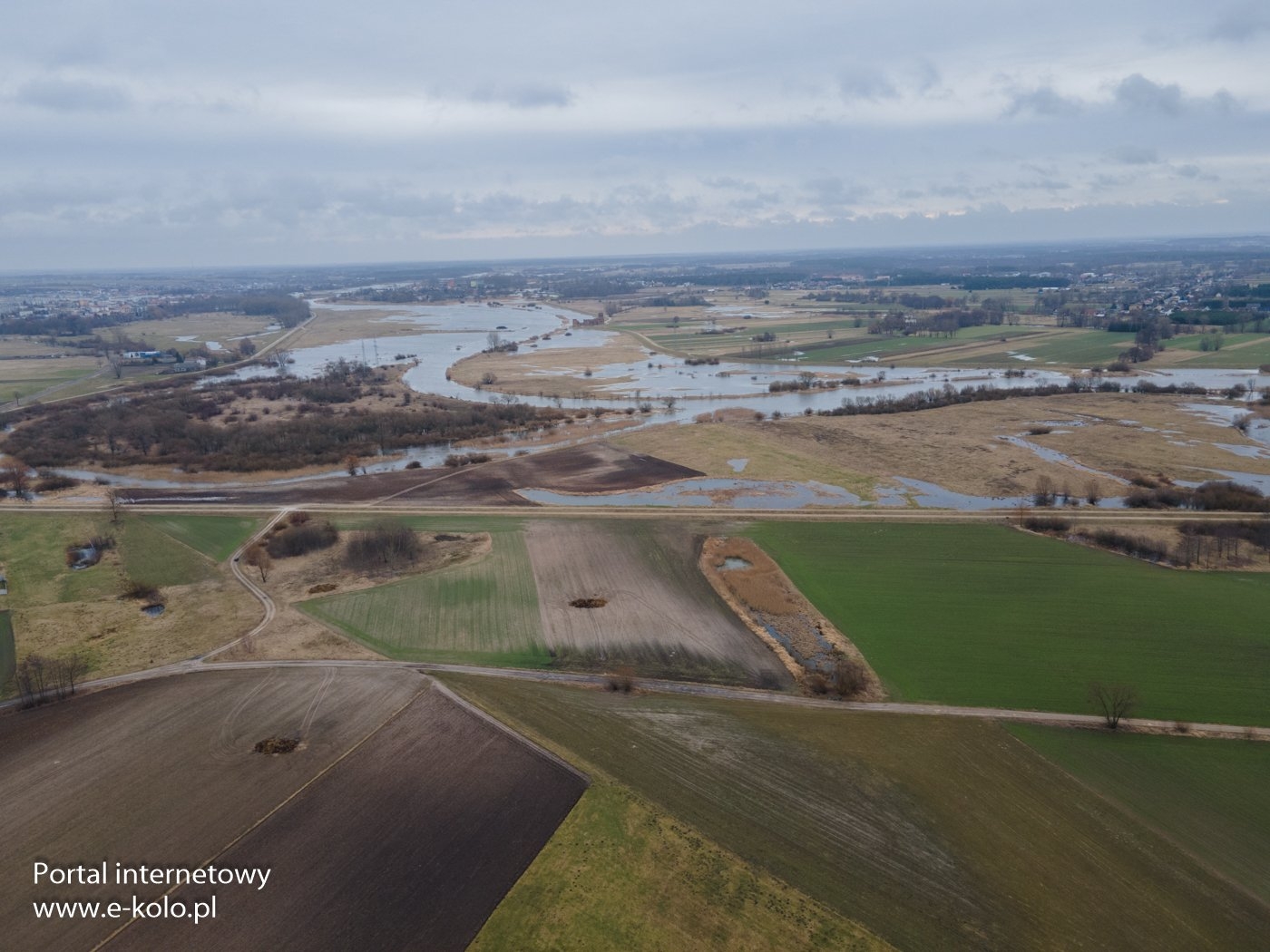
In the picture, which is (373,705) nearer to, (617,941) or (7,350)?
(617,941)

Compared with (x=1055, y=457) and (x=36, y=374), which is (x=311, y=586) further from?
(x=36, y=374)

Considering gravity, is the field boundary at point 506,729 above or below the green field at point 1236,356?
below

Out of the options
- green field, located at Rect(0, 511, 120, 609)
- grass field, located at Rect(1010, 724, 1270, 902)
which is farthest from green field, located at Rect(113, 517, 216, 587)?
grass field, located at Rect(1010, 724, 1270, 902)

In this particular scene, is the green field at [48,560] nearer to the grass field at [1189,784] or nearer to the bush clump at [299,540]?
the bush clump at [299,540]

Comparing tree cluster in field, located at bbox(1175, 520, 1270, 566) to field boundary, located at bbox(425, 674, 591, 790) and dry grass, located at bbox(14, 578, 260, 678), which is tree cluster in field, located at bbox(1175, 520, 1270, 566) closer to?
field boundary, located at bbox(425, 674, 591, 790)

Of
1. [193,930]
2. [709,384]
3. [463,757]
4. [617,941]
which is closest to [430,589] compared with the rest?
[463,757]

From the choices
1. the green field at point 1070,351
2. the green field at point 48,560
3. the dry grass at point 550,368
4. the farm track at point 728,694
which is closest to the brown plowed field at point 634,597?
the farm track at point 728,694
